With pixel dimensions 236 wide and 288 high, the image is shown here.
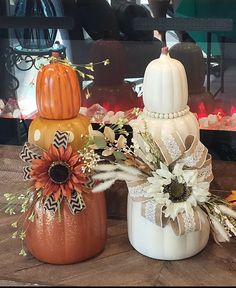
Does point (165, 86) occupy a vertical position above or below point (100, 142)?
above

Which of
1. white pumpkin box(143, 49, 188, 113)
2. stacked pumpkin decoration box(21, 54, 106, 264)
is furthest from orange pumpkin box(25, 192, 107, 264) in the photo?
white pumpkin box(143, 49, 188, 113)

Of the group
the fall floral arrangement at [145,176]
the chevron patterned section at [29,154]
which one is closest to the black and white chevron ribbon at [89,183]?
the fall floral arrangement at [145,176]

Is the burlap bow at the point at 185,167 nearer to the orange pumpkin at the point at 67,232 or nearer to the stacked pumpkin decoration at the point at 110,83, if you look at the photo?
the orange pumpkin at the point at 67,232

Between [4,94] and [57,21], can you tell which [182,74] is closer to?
[57,21]

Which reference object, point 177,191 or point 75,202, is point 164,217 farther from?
point 75,202

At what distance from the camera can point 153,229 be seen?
117 centimetres

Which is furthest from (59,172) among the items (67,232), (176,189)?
(176,189)

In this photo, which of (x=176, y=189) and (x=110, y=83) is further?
(x=110, y=83)

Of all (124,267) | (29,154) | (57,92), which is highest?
(57,92)

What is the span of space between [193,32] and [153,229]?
0.49 meters

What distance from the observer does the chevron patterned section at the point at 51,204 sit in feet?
3.75

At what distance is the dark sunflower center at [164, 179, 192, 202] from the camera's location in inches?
44.2

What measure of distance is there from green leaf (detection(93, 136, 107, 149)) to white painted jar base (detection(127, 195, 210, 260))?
0.45ft

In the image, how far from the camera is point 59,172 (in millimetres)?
1130
